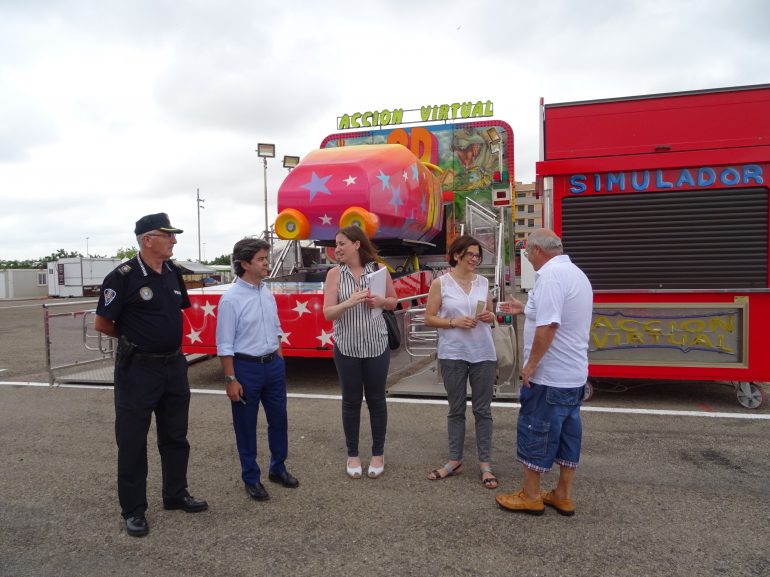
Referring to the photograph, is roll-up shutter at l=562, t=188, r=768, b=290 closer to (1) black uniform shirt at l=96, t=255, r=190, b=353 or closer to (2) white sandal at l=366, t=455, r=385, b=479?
(2) white sandal at l=366, t=455, r=385, b=479

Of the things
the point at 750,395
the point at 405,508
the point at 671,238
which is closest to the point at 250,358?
the point at 405,508

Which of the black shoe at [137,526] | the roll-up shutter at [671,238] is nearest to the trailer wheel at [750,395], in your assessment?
the roll-up shutter at [671,238]

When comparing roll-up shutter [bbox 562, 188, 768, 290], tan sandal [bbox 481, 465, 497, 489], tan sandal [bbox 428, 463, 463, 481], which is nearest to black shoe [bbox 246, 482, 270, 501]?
tan sandal [bbox 428, 463, 463, 481]

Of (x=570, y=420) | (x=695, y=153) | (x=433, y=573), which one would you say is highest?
(x=695, y=153)

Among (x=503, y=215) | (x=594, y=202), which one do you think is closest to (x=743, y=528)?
(x=594, y=202)

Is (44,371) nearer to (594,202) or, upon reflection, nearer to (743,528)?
(594,202)

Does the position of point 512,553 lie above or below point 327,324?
below

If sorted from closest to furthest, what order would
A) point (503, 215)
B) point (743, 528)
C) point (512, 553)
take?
A: point (512, 553) → point (743, 528) → point (503, 215)

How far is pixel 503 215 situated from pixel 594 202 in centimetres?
163

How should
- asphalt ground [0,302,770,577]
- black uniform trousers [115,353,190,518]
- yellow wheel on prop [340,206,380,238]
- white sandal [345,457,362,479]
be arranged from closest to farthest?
asphalt ground [0,302,770,577]
black uniform trousers [115,353,190,518]
white sandal [345,457,362,479]
yellow wheel on prop [340,206,380,238]

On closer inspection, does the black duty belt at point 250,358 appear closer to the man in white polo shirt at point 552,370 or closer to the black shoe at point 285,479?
the black shoe at point 285,479

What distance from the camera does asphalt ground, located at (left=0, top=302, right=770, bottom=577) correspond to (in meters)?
2.86

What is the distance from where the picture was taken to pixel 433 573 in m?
2.74

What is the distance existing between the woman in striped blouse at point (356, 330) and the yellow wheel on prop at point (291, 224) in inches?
120
